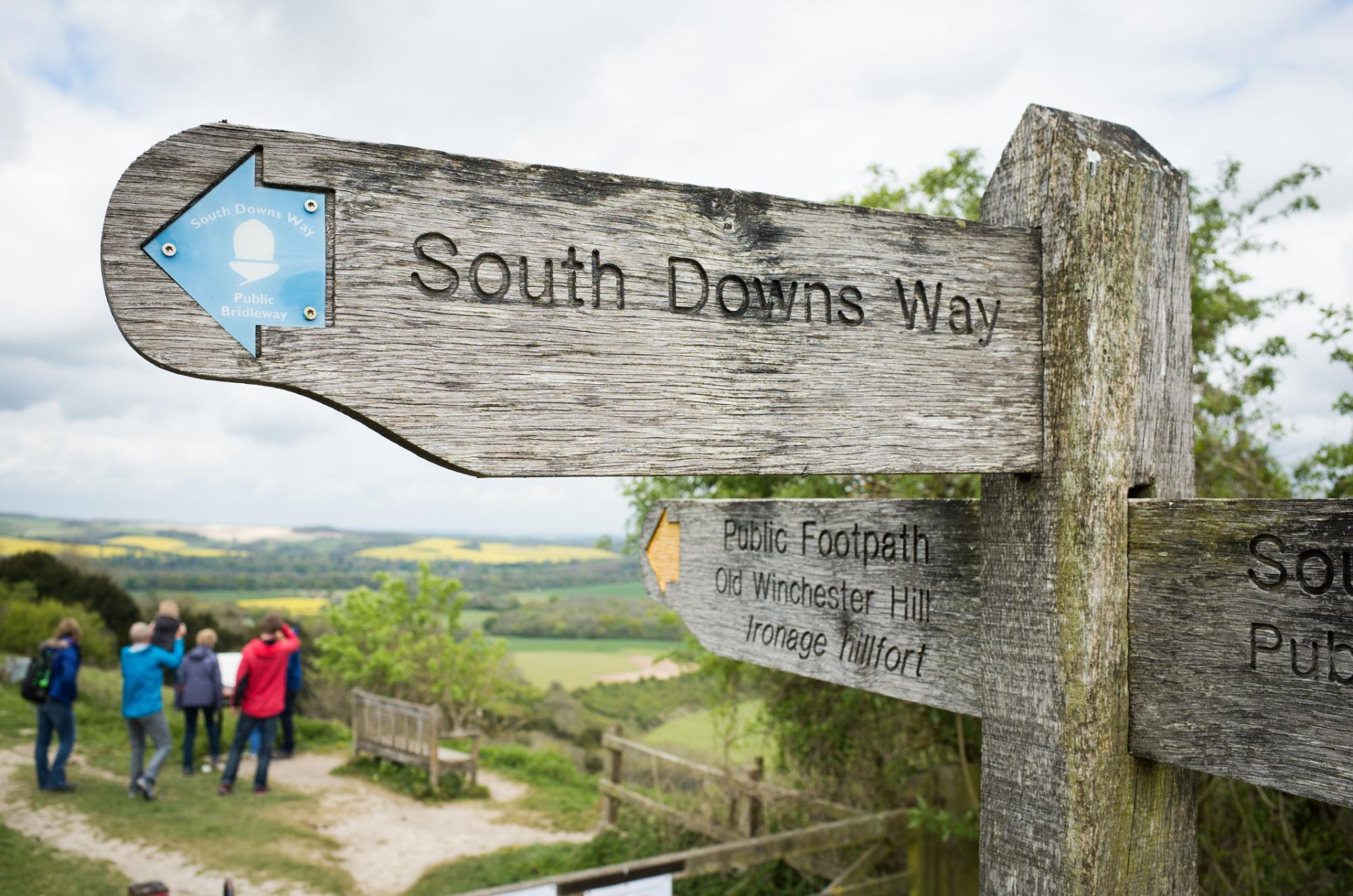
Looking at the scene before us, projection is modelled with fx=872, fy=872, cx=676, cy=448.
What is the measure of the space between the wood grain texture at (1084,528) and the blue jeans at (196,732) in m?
9.99

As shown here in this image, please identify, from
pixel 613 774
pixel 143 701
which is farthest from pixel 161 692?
pixel 613 774

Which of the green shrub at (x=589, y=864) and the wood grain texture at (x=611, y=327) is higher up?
the wood grain texture at (x=611, y=327)

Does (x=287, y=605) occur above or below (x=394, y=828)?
above

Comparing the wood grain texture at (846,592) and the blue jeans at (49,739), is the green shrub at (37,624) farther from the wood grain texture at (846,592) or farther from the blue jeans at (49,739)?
the wood grain texture at (846,592)

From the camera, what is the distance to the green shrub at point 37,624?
41.2 ft

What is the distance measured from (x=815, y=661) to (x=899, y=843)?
4.67 m

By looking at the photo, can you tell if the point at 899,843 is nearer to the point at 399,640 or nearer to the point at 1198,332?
the point at 1198,332

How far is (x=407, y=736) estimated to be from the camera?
412 inches

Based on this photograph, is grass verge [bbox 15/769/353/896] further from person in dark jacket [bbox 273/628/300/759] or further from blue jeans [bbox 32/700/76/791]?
person in dark jacket [bbox 273/628/300/759]

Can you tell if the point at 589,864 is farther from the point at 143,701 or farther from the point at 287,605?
the point at 287,605

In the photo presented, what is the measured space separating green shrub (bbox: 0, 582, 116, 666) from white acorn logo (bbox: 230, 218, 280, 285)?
13768 millimetres

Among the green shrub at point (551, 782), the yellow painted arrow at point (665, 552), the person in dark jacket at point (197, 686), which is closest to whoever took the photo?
the yellow painted arrow at point (665, 552)

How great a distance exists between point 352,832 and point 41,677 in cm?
318

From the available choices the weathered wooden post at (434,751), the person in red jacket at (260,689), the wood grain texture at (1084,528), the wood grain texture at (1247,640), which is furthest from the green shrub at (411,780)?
the wood grain texture at (1247,640)
